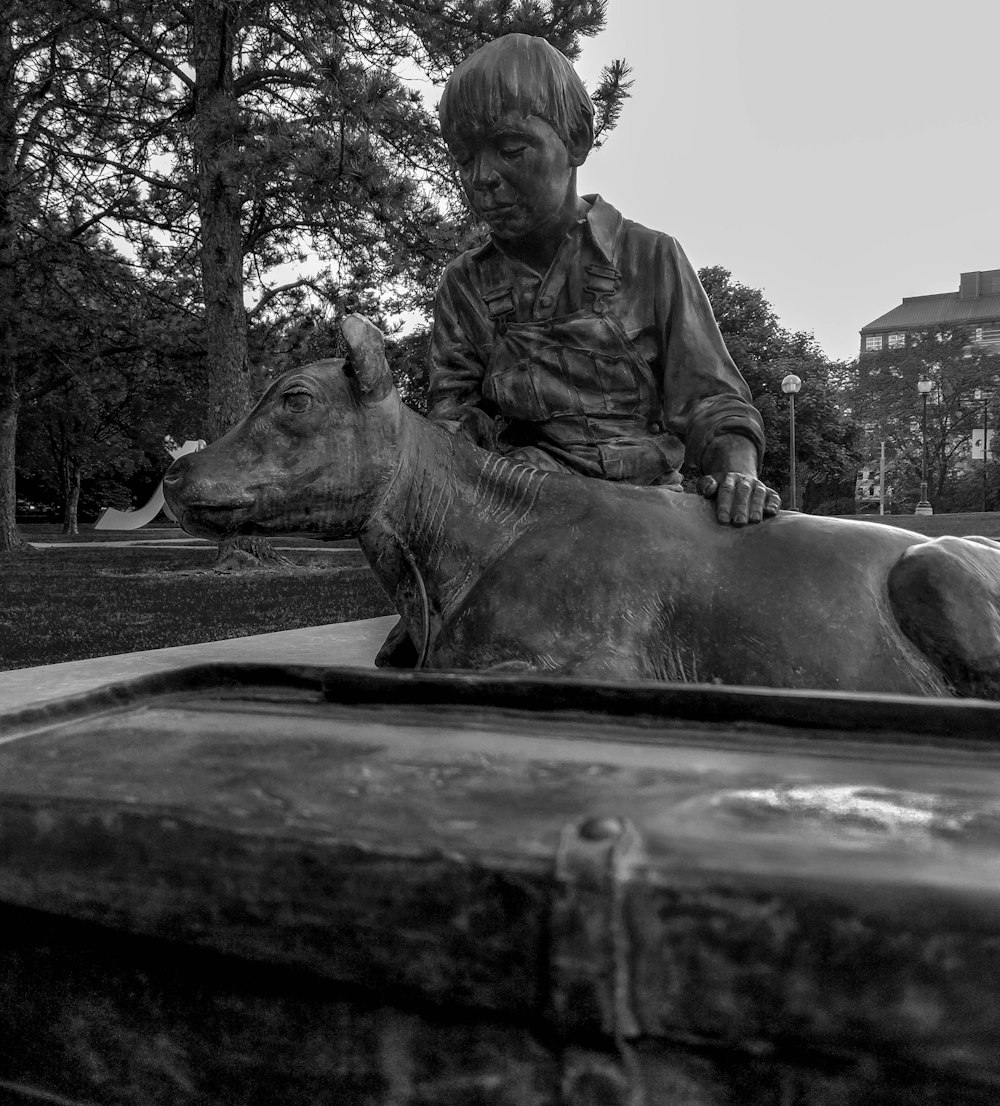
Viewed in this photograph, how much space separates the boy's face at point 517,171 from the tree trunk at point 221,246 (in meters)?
9.37

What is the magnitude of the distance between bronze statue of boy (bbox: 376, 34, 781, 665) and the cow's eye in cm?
64

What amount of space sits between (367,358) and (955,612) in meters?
1.33

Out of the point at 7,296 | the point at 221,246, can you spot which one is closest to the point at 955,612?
the point at 221,246

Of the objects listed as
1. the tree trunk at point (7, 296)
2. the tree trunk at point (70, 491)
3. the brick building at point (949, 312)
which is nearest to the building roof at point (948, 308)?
the brick building at point (949, 312)

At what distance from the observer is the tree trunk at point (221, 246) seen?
38.0 feet

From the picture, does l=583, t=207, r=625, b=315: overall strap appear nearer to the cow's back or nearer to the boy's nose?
the boy's nose

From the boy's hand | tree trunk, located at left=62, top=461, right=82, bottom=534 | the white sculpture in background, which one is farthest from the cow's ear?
the white sculpture in background

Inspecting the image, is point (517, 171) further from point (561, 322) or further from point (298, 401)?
point (298, 401)

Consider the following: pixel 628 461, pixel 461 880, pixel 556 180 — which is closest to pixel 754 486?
pixel 628 461

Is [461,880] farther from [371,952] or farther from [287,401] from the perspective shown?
[287,401]

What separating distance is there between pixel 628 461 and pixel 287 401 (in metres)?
1.01

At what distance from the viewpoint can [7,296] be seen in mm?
15344

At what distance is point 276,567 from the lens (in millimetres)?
13609

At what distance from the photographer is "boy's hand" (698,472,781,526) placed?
87.6 inches
